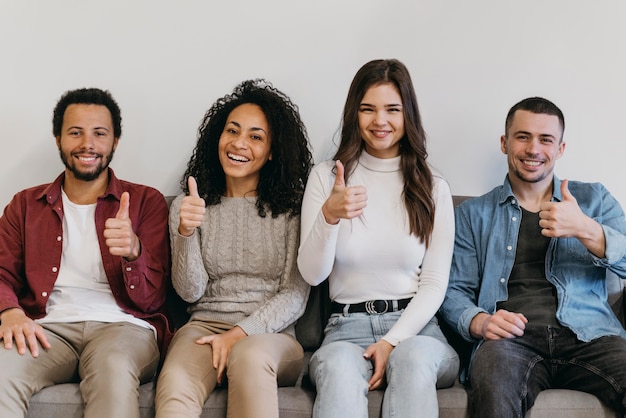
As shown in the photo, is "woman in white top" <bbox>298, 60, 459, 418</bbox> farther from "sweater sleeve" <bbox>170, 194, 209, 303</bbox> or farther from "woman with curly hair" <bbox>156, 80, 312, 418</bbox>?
"sweater sleeve" <bbox>170, 194, 209, 303</bbox>

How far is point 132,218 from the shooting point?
2.29 meters

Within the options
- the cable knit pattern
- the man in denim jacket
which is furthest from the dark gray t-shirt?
the cable knit pattern

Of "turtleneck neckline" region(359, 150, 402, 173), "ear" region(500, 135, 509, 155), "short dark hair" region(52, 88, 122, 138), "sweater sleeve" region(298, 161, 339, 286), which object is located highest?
"short dark hair" region(52, 88, 122, 138)

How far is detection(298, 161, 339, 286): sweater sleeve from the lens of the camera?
2029mm

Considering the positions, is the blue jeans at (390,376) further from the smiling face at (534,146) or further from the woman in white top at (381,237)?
the smiling face at (534,146)

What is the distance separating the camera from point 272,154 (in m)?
2.41

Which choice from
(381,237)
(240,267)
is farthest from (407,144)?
(240,267)

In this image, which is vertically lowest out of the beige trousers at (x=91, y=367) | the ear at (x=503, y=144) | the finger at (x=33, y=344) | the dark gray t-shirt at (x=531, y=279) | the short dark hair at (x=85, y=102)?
the beige trousers at (x=91, y=367)

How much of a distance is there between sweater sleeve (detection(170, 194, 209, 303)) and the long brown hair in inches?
20.5

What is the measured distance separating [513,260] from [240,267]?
2.72ft

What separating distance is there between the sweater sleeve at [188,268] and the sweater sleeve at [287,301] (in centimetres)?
19

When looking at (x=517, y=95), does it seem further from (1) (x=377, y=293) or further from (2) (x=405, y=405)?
(2) (x=405, y=405)

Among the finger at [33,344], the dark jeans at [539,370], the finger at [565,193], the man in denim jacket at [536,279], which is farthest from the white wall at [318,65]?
the finger at [33,344]

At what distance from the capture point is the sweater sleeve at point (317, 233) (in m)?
2.03
